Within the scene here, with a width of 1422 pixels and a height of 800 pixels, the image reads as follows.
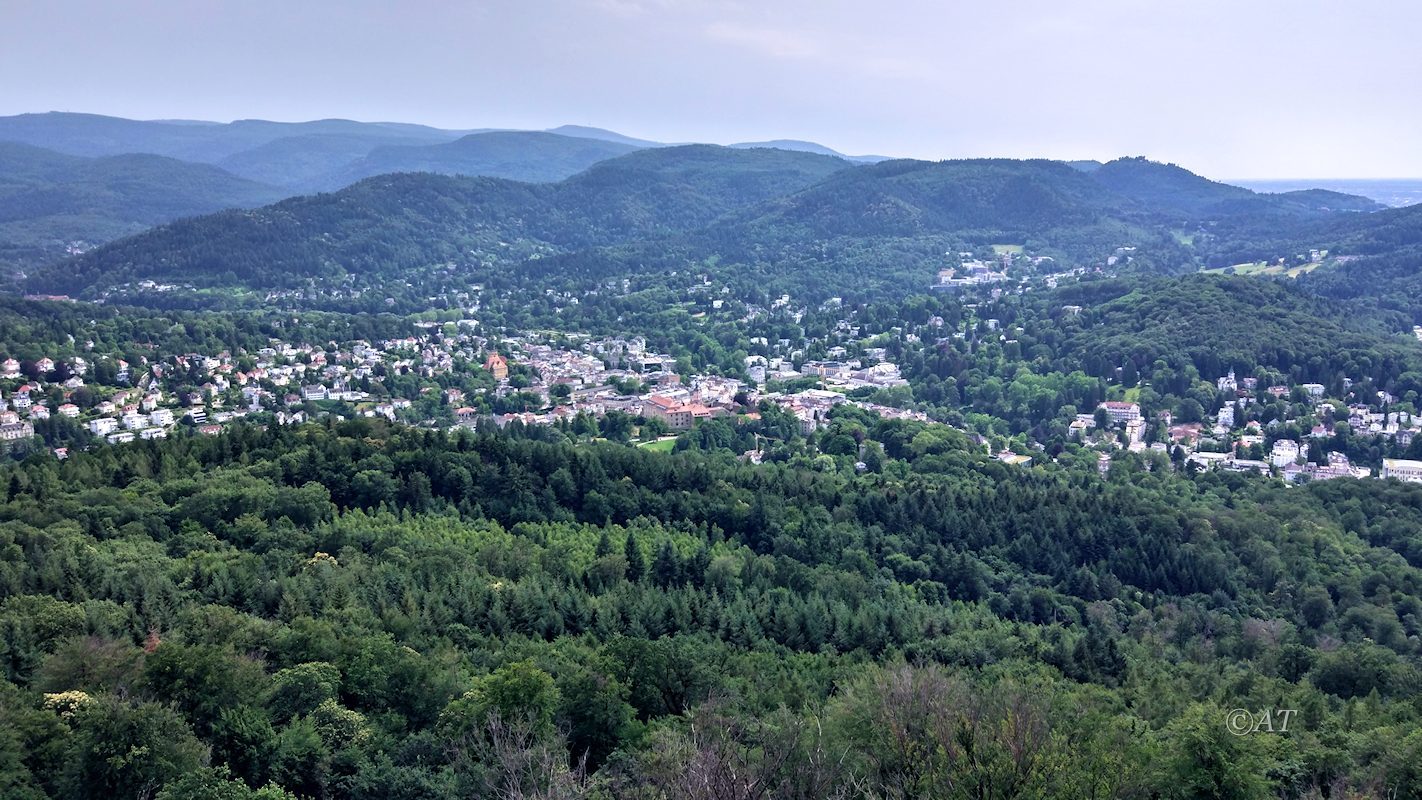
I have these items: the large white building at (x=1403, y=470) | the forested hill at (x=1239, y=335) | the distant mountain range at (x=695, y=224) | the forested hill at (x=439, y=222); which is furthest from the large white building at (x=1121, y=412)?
the forested hill at (x=439, y=222)

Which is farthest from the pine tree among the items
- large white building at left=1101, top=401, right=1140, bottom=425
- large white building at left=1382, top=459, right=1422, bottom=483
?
large white building at left=1101, top=401, right=1140, bottom=425

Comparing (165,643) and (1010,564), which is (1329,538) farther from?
(165,643)

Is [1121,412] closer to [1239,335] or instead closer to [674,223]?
[1239,335]

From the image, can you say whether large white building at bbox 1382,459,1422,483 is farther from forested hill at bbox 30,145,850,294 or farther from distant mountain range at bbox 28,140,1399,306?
forested hill at bbox 30,145,850,294

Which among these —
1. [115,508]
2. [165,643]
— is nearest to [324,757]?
[165,643]

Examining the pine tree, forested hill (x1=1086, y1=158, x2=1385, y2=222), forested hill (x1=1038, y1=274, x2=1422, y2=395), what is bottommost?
the pine tree

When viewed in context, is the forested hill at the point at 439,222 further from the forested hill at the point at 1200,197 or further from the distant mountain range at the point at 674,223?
the forested hill at the point at 1200,197

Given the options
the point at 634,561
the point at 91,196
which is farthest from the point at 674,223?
the point at 634,561
